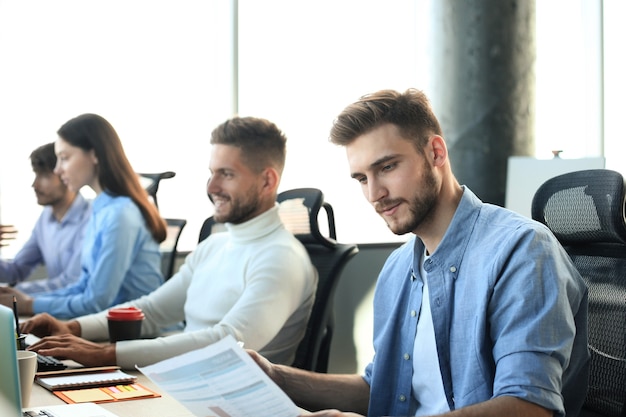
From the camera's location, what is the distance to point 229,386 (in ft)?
4.37

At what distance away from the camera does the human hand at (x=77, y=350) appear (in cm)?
190

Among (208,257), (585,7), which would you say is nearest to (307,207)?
(208,257)

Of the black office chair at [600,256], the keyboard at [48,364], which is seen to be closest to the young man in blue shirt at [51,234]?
the keyboard at [48,364]

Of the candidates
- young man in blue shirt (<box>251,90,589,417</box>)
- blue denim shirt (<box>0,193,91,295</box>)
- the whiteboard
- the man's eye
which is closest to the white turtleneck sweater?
young man in blue shirt (<box>251,90,589,417</box>)

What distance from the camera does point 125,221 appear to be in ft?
9.87

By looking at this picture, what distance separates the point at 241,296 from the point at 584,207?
0.94 metres

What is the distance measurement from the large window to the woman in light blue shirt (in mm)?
922

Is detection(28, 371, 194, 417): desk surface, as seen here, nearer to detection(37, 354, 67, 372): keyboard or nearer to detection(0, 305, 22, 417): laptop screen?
detection(37, 354, 67, 372): keyboard

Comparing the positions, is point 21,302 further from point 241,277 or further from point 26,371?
point 26,371

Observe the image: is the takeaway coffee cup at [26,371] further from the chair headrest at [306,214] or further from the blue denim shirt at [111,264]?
the blue denim shirt at [111,264]

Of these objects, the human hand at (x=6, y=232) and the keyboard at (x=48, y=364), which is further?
the human hand at (x=6, y=232)

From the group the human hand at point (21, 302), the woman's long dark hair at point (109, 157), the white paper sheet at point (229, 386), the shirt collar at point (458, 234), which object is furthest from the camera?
the woman's long dark hair at point (109, 157)

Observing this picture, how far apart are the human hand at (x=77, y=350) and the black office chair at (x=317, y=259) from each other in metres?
0.61

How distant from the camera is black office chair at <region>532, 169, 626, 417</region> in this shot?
72.6 inches
